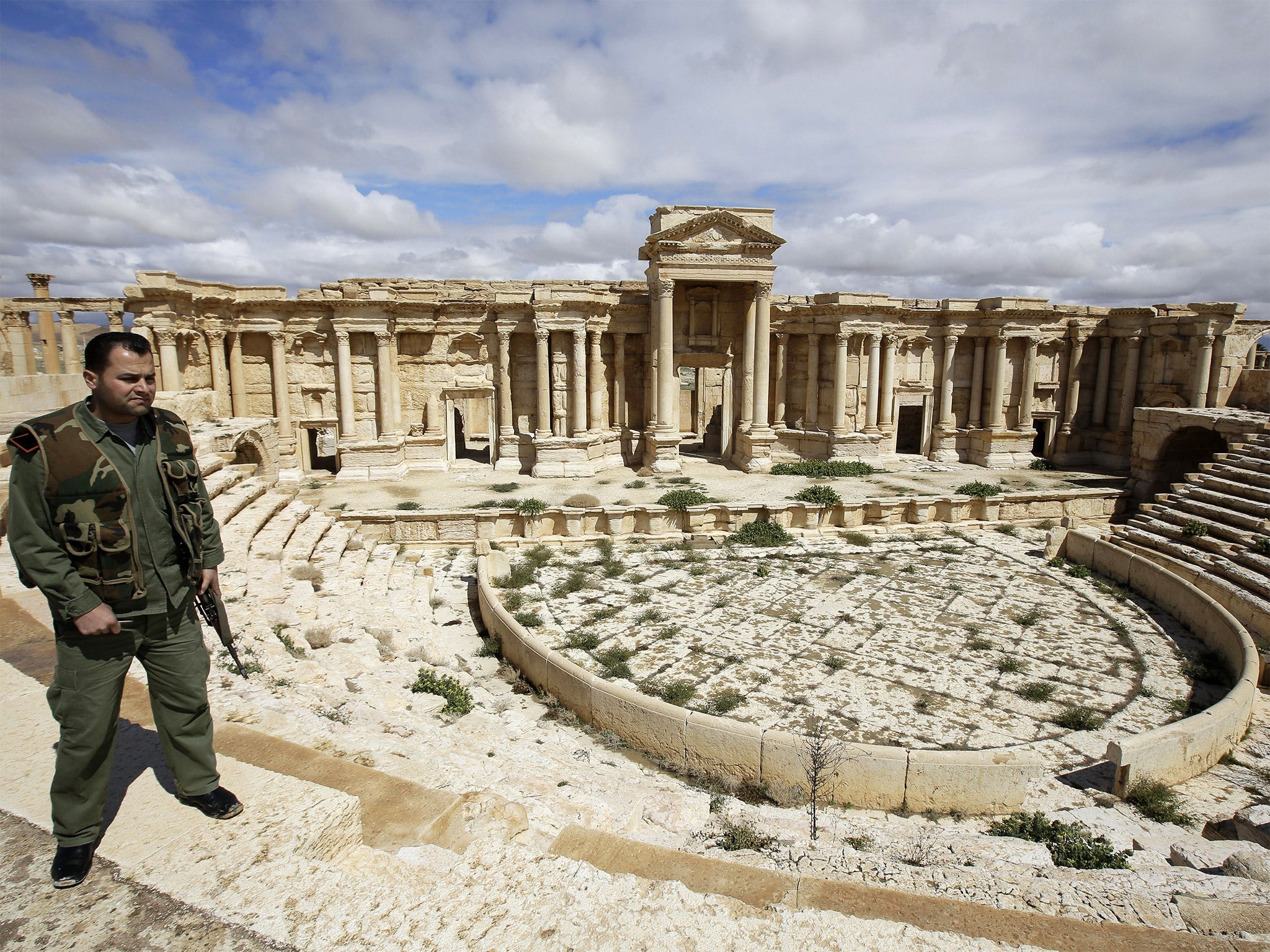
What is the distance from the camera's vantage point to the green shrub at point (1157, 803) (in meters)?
6.81

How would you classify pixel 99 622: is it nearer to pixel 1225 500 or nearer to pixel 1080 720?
pixel 1080 720

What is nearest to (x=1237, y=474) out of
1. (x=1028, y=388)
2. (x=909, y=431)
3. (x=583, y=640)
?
(x=1028, y=388)

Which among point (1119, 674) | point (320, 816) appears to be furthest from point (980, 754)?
point (320, 816)

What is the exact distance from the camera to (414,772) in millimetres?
5117

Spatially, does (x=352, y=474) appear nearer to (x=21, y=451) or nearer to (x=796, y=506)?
(x=796, y=506)

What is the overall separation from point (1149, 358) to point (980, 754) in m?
26.4

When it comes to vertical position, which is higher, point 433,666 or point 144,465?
point 144,465

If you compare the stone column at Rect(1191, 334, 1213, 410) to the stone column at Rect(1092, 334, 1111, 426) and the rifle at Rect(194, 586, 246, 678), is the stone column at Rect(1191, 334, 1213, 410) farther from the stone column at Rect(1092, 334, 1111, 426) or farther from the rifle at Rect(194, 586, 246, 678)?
the rifle at Rect(194, 586, 246, 678)

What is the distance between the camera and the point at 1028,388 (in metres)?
26.8

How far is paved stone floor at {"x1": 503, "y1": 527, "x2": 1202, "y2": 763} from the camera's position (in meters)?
8.73

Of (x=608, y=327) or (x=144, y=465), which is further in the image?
(x=608, y=327)

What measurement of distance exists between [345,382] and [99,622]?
20.4m

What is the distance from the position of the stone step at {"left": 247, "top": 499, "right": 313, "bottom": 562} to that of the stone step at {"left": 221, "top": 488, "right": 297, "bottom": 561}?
93mm

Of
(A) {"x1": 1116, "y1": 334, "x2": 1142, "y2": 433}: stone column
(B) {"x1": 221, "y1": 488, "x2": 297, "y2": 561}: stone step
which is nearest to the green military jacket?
(B) {"x1": 221, "y1": 488, "x2": 297, "y2": 561}: stone step
